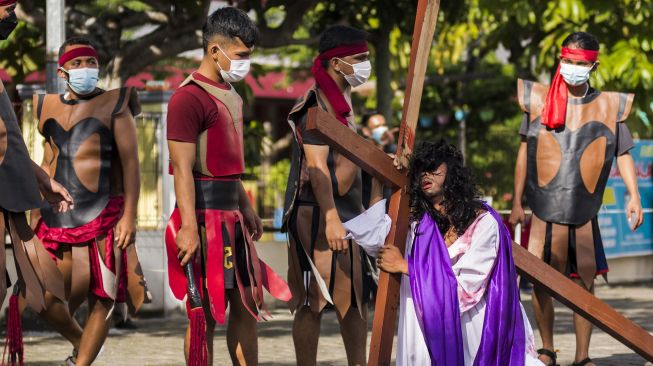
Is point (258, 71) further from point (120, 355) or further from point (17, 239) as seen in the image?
point (17, 239)

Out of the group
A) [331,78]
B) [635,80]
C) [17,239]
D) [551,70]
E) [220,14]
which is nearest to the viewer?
[17,239]

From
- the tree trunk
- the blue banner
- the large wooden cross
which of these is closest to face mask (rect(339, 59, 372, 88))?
the large wooden cross

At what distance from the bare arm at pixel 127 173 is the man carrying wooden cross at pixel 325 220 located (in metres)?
0.80

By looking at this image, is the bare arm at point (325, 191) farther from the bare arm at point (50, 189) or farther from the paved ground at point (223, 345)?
the paved ground at point (223, 345)

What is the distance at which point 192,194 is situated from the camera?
6.38 m

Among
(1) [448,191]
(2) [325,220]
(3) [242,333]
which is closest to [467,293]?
(1) [448,191]

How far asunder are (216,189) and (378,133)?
673 cm

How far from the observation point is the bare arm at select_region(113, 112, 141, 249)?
7.26 meters

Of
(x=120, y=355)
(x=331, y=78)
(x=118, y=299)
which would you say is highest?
(x=331, y=78)

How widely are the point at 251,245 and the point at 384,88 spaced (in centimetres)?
866

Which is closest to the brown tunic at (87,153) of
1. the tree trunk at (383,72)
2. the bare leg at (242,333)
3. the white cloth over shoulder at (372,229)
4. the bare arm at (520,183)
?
the bare leg at (242,333)

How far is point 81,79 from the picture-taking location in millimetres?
7566

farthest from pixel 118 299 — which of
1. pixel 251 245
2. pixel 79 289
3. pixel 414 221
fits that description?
pixel 414 221

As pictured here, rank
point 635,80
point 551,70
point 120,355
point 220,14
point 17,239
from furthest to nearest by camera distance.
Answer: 1. point 551,70
2. point 635,80
3. point 120,355
4. point 220,14
5. point 17,239
